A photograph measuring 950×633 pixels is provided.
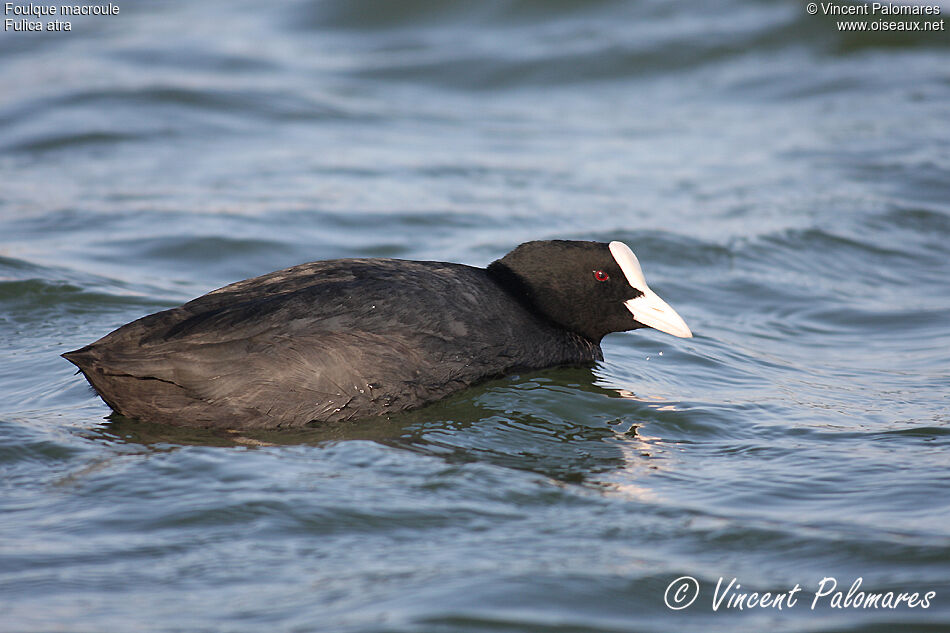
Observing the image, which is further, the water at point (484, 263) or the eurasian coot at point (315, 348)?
the eurasian coot at point (315, 348)

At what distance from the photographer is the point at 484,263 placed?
28.0 feet

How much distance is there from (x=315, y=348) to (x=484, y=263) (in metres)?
3.54

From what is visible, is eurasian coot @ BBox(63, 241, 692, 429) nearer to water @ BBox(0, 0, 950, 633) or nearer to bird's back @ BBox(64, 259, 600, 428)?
bird's back @ BBox(64, 259, 600, 428)

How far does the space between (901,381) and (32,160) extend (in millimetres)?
8594

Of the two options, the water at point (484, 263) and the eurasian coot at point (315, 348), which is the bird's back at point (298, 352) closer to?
the eurasian coot at point (315, 348)

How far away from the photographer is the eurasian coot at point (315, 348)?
16.5 ft

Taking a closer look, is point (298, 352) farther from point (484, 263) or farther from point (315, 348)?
point (484, 263)

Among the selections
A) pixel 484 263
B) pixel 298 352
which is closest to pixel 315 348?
pixel 298 352

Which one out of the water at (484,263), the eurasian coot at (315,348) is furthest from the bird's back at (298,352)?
the water at (484,263)

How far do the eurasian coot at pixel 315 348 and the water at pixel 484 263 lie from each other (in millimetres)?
140

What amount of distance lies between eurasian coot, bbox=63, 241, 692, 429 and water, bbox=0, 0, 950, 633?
0.14 m

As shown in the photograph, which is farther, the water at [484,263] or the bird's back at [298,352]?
the bird's back at [298,352]

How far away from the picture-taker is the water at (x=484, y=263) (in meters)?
4.01

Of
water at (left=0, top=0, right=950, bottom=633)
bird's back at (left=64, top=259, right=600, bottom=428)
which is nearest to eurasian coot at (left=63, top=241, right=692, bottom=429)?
bird's back at (left=64, top=259, right=600, bottom=428)
